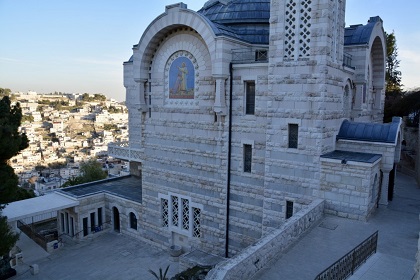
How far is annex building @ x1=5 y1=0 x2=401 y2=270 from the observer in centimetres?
1084

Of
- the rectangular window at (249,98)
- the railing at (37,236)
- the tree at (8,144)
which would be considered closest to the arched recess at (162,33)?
the rectangular window at (249,98)

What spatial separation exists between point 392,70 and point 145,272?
30.7 m

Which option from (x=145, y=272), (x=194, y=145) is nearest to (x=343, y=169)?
(x=194, y=145)

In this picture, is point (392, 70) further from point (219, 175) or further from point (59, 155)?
point (59, 155)

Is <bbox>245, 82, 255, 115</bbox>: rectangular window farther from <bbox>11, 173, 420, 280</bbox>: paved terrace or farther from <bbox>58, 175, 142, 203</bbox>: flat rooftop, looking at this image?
<bbox>58, 175, 142, 203</bbox>: flat rooftop

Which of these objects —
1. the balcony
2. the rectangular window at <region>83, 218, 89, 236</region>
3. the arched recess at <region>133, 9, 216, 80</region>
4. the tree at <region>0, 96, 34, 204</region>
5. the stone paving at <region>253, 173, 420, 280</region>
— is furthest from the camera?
the balcony

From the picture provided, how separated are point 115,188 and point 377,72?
15759mm

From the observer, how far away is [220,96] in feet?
41.3

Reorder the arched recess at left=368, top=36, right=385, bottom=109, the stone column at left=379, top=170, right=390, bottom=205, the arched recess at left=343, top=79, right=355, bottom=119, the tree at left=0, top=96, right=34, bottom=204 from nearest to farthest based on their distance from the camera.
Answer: the tree at left=0, top=96, right=34, bottom=204
the stone column at left=379, top=170, right=390, bottom=205
the arched recess at left=343, top=79, right=355, bottom=119
the arched recess at left=368, top=36, right=385, bottom=109

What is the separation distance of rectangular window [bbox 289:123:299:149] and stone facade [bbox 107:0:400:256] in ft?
0.11

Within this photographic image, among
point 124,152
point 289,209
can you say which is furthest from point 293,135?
point 124,152

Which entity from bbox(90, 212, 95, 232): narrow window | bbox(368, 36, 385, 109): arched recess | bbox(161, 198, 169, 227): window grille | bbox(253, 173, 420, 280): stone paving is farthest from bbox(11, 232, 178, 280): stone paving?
bbox(368, 36, 385, 109): arched recess

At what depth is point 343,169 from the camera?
34.7 ft

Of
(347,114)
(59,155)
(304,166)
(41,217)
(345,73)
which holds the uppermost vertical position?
(345,73)
